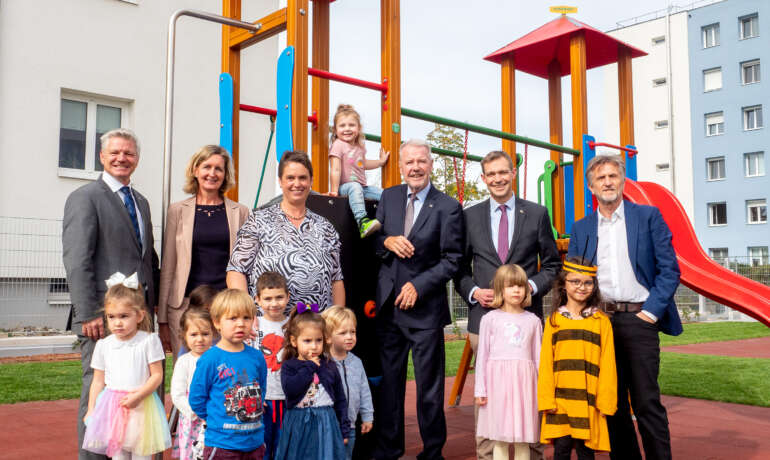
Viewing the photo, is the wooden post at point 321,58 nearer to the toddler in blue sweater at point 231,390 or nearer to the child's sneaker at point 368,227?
the child's sneaker at point 368,227

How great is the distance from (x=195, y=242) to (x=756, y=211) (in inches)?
1291

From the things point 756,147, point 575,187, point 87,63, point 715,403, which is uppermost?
point 756,147

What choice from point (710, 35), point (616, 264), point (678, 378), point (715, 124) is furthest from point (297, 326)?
point (710, 35)

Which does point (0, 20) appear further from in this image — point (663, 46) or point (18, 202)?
point (663, 46)

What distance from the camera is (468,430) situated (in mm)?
5539

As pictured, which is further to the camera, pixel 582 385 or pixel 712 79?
pixel 712 79

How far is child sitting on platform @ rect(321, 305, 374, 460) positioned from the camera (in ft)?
11.5

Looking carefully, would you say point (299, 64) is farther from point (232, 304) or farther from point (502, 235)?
point (232, 304)

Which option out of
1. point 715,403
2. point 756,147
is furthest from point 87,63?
point 756,147

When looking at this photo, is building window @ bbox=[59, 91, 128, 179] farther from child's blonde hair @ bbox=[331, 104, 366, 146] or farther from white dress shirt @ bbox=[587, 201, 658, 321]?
white dress shirt @ bbox=[587, 201, 658, 321]

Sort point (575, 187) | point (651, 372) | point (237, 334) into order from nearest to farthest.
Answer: point (237, 334), point (651, 372), point (575, 187)

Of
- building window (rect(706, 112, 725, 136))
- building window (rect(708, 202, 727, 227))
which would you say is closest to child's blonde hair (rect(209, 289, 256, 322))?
building window (rect(708, 202, 727, 227))

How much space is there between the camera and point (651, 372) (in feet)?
12.3

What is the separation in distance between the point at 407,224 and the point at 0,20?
10.0 metres
